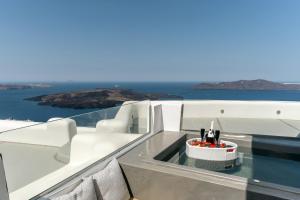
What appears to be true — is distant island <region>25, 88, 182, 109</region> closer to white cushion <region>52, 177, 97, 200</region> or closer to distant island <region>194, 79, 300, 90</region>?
white cushion <region>52, 177, 97, 200</region>

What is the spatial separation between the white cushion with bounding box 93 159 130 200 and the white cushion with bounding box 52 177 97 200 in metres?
0.12

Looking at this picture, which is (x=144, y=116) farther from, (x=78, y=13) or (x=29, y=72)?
(x=29, y=72)

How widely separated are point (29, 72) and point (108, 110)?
23.9 metres

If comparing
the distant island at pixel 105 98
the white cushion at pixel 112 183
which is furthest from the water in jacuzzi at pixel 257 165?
the distant island at pixel 105 98

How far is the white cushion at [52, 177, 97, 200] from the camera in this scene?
1433mm

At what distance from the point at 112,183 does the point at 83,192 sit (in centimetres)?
38

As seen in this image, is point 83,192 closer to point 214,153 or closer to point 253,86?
point 214,153

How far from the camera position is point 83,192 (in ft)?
5.04

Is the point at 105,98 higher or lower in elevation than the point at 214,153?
higher

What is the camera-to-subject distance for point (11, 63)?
2238cm

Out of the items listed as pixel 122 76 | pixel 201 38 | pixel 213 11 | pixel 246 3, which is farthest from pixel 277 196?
pixel 122 76

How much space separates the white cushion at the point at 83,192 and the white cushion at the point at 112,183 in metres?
0.12

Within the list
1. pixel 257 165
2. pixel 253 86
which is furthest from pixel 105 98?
pixel 253 86

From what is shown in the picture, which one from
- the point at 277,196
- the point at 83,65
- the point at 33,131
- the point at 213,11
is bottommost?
the point at 277,196
